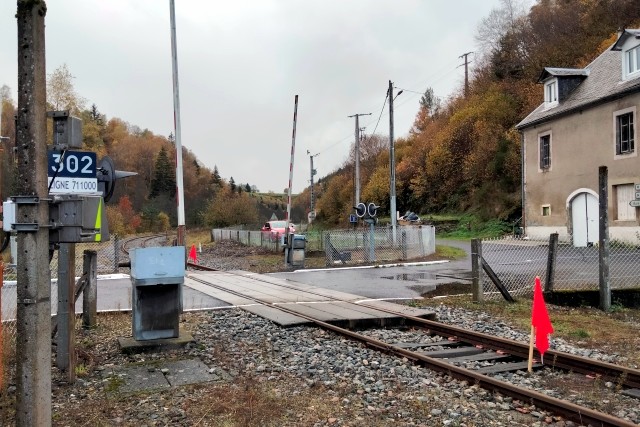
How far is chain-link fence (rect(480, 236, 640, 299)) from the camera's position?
41.9 feet

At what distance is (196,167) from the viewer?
10656 cm

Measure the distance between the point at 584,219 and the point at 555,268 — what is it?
53.3ft

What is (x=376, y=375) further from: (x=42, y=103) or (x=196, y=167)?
(x=196, y=167)

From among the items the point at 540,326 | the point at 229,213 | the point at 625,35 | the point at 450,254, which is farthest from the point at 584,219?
the point at 229,213

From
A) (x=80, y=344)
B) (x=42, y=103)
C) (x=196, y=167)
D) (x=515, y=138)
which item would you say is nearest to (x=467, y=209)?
(x=515, y=138)

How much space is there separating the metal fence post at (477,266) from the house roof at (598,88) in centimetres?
1676

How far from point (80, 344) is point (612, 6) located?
44301mm

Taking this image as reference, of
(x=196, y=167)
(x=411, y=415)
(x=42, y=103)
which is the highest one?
(x=196, y=167)

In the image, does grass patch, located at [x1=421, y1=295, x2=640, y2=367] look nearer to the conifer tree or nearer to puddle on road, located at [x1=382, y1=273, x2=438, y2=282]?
puddle on road, located at [x1=382, y1=273, x2=438, y2=282]

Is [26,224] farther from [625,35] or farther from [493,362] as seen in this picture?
[625,35]

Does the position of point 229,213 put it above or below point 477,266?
above

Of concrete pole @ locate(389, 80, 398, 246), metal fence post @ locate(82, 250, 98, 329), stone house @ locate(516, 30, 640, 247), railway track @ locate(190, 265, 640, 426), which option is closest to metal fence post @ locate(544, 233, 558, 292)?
railway track @ locate(190, 265, 640, 426)

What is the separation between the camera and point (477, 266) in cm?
1141

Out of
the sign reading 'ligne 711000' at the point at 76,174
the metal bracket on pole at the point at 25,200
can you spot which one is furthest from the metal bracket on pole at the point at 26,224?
the sign reading 'ligne 711000' at the point at 76,174
